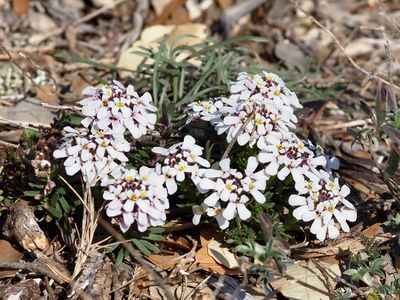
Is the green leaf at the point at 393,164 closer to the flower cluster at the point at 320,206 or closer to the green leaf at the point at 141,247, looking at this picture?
the flower cluster at the point at 320,206

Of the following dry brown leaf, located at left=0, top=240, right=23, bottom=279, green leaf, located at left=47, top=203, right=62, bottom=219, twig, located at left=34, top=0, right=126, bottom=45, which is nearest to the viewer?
green leaf, located at left=47, top=203, right=62, bottom=219

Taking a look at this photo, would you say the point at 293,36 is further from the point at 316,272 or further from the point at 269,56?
the point at 316,272

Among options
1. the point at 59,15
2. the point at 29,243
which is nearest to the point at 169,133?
the point at 29,243

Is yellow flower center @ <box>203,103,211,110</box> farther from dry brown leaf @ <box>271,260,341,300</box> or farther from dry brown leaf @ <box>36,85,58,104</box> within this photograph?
dry brown leaf @ <box>36,85,58,104</box>

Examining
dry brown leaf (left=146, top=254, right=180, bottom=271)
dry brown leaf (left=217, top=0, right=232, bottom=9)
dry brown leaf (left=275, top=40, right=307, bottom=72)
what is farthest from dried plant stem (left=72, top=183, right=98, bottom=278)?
dry brown leaf (left=217, top=0, right=232, bottom=9)

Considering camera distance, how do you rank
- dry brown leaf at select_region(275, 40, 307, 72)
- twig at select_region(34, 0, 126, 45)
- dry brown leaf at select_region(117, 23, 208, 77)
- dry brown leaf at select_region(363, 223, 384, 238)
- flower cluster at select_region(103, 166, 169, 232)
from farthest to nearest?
twig at select_region(34, 0, 126, 45) → dry brown leaf at select_region(275, 40, 307, 72) → dry brown leaf at select_region(117, 23, 208, 77) → dry brown leaf at select_region(363, 223, 384, 238) → flower cluster at select_region(103, 166, 169, 232)

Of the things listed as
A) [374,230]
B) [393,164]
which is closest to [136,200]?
[393,164]

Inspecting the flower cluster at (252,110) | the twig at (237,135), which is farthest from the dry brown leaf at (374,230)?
the twig at (237,135)
